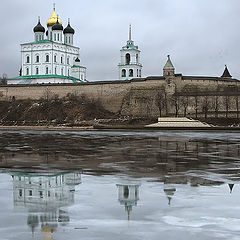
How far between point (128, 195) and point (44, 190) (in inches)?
69.3

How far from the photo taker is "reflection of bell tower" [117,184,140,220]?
7.99 m

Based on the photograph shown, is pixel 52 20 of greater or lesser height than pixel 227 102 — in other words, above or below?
above

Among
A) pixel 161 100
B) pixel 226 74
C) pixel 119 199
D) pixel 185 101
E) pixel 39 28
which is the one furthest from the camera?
pixel 39 28

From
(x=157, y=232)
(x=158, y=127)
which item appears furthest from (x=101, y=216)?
(x=158, y=127)

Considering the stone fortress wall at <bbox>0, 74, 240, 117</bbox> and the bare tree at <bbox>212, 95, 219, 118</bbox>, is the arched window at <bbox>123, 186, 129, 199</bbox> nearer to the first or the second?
the stone fortress wall at <bbox>0, 74, 240, 117</bbox>

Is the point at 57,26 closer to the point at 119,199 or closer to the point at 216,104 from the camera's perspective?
the point at 216,104

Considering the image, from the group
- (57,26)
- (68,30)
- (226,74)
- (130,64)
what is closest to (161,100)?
(226,74)

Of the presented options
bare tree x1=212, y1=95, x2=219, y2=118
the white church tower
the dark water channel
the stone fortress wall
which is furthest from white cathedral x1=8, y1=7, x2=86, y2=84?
the dark water channel

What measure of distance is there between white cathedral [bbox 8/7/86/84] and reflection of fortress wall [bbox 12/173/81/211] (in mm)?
59139

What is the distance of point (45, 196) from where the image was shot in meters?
8.62

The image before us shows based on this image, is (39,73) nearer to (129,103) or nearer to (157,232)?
(129,103)

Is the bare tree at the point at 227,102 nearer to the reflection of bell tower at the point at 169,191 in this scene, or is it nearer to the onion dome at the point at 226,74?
the onion dome at the point at 226,74

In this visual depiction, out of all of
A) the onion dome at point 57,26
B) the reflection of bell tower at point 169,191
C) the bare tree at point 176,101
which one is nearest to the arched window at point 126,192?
the reflection of bell tower at point 169,191

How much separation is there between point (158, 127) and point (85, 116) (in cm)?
1565
